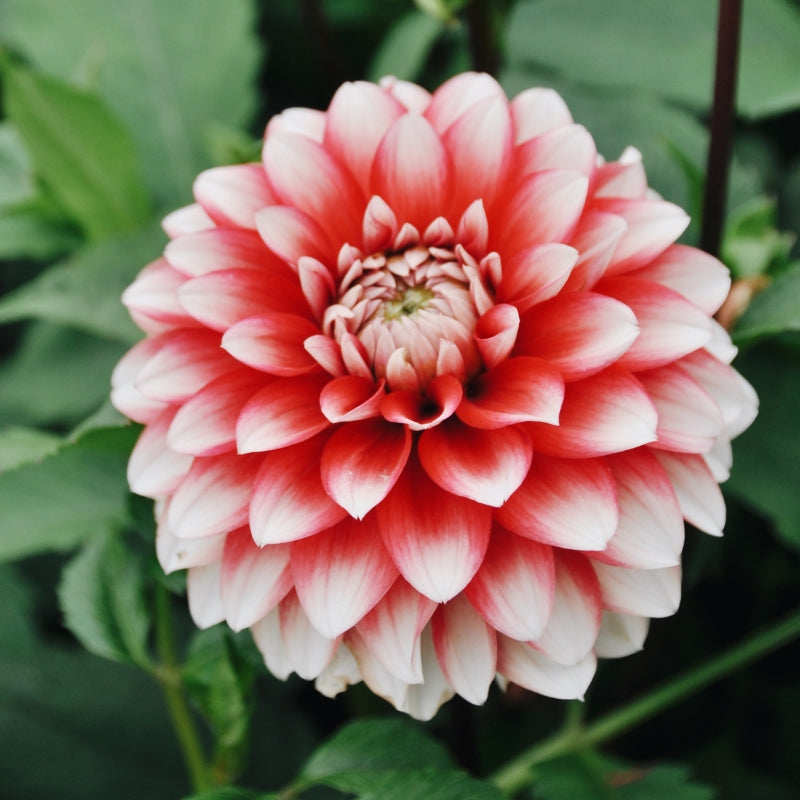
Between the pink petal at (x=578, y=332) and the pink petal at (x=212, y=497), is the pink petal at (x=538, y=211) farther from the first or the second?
the pink petal at (x=212, y=497)

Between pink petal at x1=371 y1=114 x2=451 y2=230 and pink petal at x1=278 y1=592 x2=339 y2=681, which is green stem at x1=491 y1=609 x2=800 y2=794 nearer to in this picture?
pink petal at x1=278 y1=592 x2=339 y2=681

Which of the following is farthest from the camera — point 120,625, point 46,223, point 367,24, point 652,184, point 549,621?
point 367,24

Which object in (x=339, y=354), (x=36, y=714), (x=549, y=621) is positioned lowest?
(x=36, y=714)

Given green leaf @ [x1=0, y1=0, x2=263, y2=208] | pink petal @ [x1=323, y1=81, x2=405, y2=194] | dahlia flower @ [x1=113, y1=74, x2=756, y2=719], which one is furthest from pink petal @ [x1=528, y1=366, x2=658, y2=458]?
green leaf @ [x1=0, y1=0, x2=263, y2=208]

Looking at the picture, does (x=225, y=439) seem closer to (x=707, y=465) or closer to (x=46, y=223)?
(x=707, y=465)

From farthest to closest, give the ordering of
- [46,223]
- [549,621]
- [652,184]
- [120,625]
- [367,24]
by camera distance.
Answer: [367,24] → [46,223] → [652,184] → [120,625] → [549,621]

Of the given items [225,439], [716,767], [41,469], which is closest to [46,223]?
[41,469]

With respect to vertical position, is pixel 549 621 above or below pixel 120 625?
above
